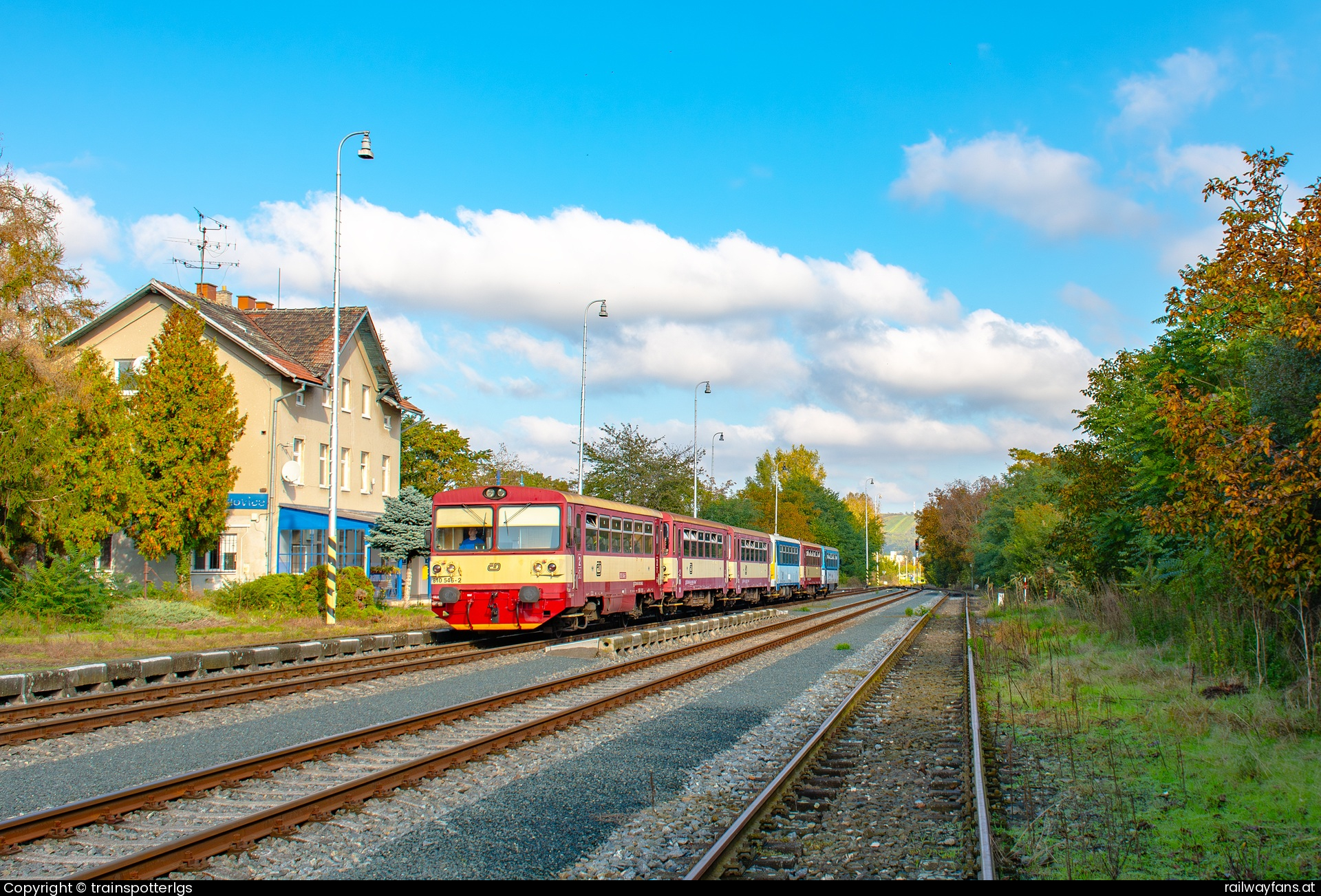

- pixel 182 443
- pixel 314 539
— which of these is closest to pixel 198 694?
pixel 182 443

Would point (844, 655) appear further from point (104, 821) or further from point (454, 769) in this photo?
point (104, 821)

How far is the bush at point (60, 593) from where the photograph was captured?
18531mm

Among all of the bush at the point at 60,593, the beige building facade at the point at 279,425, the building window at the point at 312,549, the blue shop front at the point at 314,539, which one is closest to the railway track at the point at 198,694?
the bush at the point at 60,593

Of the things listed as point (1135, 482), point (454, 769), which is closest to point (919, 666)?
point (1135, 482)

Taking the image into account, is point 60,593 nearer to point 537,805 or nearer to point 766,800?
point 537,805

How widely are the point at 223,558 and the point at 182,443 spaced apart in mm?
5089

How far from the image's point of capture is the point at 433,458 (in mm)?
44500

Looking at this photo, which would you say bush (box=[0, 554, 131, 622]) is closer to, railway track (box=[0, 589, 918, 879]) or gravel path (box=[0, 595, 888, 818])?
gravel path (box=[0, 595, 888, 818])

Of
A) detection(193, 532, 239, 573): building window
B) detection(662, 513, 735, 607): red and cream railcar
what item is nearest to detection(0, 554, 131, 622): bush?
detection(193, 532, 239, 573): building window

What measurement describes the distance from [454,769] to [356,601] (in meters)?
16.6

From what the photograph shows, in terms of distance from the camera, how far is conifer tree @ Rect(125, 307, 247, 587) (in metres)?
25.4

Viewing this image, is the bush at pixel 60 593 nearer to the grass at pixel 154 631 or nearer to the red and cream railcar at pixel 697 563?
the grass at pixel 154 631

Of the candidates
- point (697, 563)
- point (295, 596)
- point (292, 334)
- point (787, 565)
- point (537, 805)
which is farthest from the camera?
point (787, 565)

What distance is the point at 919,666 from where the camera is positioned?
53.5 feet
